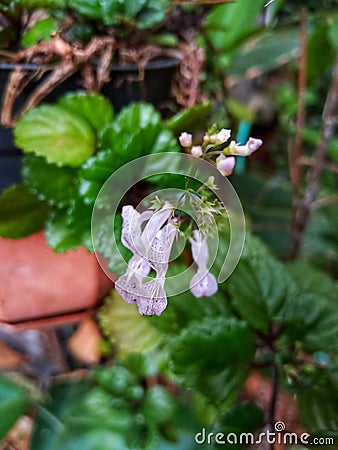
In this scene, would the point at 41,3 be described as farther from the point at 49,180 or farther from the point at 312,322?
the point at 312,322

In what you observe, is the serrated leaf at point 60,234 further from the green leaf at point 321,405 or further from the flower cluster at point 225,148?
the green leaf at point 321,405

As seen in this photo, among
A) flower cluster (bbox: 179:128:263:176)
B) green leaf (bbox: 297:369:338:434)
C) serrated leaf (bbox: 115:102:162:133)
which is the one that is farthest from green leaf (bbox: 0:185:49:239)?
green leaf (bbox: 297:369:338:434)

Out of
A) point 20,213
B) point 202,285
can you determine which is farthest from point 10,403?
point 202,285

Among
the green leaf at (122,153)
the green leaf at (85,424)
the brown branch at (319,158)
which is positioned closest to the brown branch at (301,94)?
the brown branch at (319,158)

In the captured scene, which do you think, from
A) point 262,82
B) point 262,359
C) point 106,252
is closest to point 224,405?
point 262,359

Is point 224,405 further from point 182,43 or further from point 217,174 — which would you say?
point 182,43

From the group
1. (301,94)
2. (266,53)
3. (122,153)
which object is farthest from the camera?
(266,53)
